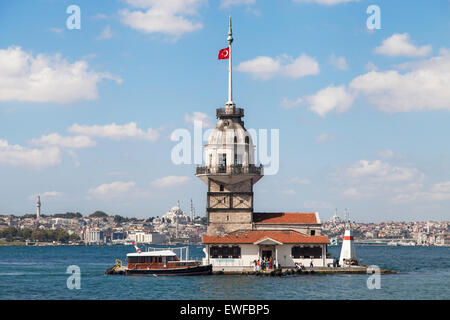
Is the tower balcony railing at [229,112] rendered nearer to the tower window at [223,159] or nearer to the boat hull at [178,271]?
the tower window at [223,159]

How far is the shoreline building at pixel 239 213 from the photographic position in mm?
64312

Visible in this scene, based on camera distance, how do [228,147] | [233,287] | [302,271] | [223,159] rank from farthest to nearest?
[223,159], [228,147], [302,271], [233,287]

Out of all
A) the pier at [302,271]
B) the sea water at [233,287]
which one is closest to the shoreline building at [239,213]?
the pier at [302,271]

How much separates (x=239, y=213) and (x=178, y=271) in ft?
28.1

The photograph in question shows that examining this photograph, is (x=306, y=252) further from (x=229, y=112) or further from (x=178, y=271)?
→ (x=229, y=112)

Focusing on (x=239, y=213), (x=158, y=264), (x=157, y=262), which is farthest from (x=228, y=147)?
(x=158, y=264)

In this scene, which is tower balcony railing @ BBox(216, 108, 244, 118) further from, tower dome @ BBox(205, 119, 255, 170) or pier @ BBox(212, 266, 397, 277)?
pier @ BBox(212, 266, 397, 277)

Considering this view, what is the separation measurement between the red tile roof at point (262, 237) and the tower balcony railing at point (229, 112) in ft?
37.8

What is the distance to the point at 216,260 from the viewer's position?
64.0 meters

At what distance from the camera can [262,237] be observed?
64.6 m

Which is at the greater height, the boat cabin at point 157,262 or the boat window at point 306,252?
the boat window at point 306,252

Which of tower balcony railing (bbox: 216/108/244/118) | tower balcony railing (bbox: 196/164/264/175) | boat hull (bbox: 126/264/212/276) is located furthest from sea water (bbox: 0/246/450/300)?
tower balcony railing (bbox: 216/108/244/118)

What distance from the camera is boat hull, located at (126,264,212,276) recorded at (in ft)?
205
